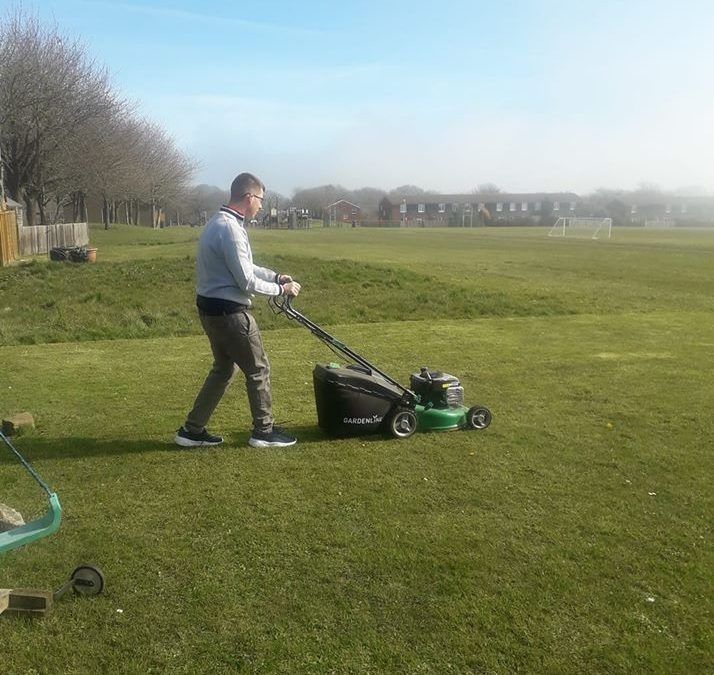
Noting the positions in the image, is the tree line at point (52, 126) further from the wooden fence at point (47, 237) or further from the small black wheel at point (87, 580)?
the small black wheel at point (87, 580)

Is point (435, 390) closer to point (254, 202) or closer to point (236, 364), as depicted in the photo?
point (236, 364)

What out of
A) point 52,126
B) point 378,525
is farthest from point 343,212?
point 378,525

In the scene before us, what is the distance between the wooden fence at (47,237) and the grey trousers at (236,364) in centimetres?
2837

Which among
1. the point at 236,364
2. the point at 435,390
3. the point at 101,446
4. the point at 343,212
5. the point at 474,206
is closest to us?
the point at 236,364

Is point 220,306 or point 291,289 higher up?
point 291,289

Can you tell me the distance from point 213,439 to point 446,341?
6431 mm

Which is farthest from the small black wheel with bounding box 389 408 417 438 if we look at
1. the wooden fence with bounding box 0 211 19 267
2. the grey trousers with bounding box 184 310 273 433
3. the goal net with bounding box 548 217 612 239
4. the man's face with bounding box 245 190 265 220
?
the goal net with bounding box 548 217 612 239

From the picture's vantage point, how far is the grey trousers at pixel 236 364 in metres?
5.72

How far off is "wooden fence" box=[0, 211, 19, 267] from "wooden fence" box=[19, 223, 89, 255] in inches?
A: 103

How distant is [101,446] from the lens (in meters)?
6.18

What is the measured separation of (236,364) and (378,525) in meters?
2.05

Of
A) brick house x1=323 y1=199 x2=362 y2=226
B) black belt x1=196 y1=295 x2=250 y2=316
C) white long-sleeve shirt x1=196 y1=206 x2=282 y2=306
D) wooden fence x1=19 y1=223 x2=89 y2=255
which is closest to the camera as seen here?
white long-sleeve shirt x1=196 y1=206 x2=282 y2=306

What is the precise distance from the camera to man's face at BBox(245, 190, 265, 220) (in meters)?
5.74

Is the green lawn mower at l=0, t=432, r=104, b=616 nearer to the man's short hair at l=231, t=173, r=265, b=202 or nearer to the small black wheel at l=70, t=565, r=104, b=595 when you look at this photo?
the small black wheel at l=70, t=565, r=104, b=595
